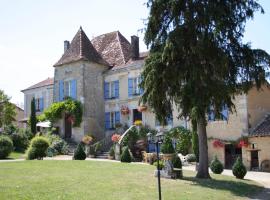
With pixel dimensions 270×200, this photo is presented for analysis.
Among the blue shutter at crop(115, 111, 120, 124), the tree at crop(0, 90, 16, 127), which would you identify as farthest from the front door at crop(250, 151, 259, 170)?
the tree at crop(0, 90, 16, 127)

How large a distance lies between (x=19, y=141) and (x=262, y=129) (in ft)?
63.2

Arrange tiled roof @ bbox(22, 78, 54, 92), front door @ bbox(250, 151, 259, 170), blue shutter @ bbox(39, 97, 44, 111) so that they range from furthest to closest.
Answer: tiled roof @ bbox(22, 78, 54, 92) → blue shutter @ bbox(39, 97, 44, 111) → front door @ bbox(250, 151, 259, 170)

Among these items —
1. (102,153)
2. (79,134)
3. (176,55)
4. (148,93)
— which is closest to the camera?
(176,55)

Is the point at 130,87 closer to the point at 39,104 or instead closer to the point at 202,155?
the point at 39,104

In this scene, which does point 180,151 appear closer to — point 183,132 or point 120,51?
point 183,132

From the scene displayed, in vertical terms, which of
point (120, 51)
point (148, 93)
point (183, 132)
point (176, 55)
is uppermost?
point (120, 51)

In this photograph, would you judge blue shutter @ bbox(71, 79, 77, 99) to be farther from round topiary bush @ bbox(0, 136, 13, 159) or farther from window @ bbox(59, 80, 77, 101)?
round topiary bush @ bbox(0, 136, 13, 159)

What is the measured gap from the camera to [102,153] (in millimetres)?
29500

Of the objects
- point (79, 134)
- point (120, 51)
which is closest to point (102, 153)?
point (79, 134)

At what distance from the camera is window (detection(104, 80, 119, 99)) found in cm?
3391

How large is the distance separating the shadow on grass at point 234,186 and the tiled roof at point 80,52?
Answer: 19.2 metres

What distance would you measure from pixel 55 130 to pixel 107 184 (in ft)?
69.9

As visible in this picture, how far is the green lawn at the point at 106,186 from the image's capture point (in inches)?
452

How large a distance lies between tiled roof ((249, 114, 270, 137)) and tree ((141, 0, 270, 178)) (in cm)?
780
